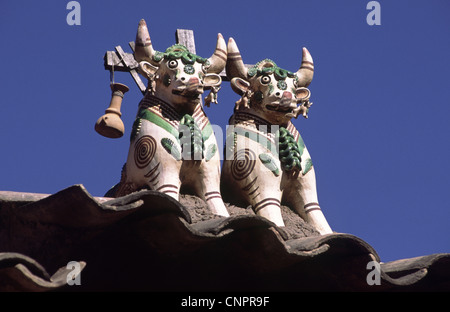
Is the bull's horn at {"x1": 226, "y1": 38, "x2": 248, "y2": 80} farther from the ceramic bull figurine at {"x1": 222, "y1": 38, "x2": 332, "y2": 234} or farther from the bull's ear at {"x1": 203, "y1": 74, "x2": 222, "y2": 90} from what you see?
the bull's ear at {"x1": 203, "y1": 74, "x2": 222, "y2": 90}

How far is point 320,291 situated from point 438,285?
35.6 inches

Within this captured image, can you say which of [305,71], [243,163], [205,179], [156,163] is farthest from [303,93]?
[156,163]

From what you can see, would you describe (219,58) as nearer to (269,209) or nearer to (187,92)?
(187,92)

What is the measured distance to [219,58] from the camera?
25.7 ft

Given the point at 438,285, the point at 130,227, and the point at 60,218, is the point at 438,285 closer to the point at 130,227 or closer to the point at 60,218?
the point at 130,227

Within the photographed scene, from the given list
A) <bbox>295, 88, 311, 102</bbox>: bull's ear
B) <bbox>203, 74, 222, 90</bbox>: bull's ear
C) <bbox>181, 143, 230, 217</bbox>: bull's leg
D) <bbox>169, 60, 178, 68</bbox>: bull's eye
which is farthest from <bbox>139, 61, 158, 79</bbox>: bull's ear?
<bbox>295, 88, 311, 102</bbox>: bull's ear

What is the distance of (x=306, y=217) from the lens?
761 cm

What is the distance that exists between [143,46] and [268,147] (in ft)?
4.44

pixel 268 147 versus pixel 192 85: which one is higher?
pixel 192 85

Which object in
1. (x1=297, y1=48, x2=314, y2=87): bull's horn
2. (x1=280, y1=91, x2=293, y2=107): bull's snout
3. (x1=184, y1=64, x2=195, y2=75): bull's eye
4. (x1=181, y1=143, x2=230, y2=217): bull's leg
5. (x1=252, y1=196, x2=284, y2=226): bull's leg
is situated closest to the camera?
(x1=181, y1=143, x2=230, y2=217): bull's leg

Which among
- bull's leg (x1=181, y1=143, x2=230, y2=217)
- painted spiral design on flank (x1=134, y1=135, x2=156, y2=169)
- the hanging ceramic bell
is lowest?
bull's leg (x1=181, y1=143, x2=230, y2=217)

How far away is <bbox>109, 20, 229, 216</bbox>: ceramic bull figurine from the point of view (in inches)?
279

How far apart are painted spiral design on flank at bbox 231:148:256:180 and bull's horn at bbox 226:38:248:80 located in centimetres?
81
